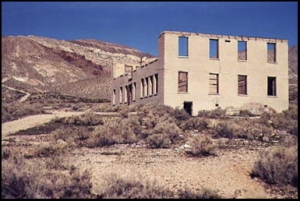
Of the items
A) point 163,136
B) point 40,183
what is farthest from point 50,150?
point 40,183

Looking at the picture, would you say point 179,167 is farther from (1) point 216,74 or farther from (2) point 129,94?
(2) point 129,94

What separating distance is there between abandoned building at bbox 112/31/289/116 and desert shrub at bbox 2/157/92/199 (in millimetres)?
20718

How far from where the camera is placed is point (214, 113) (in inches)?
1234

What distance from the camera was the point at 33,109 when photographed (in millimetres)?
33562

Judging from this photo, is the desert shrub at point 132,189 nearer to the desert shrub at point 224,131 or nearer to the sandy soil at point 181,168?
the sandy soil at point 181,168

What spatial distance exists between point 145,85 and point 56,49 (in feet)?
207

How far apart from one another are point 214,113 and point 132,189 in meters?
20.7

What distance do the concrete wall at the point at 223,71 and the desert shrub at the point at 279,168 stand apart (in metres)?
18.5

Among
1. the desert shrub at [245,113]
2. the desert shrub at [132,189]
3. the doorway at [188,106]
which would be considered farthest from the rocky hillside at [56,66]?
the desert shrub at [132,189]

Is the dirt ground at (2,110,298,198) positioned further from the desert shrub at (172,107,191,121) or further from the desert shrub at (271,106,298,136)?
the desert shrub at (172,107,191,121)

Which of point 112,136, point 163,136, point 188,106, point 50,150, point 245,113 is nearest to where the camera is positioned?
point 50,150

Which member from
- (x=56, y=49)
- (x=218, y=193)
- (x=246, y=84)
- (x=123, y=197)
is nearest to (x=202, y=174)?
(x=218, y=193)

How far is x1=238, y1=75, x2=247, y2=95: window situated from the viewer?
3522 cm

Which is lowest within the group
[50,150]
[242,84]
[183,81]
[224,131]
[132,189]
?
[132,189]
